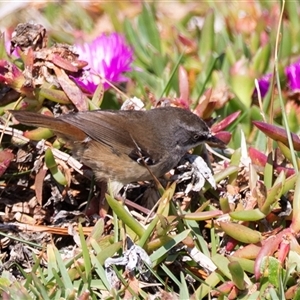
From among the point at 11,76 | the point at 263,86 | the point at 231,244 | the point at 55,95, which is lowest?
the point at 231,244

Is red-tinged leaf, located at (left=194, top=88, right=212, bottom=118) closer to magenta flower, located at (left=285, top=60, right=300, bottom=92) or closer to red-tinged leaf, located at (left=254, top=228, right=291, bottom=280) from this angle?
magenta flower, located at (left=285, top=60, right=300, bottom=92)

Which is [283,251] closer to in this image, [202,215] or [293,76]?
[202,215]

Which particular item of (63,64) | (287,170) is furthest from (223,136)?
(63,64)

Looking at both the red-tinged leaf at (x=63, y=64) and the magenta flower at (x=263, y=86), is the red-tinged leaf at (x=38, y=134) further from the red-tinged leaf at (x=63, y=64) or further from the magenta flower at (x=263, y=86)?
the magenta flower at (x=263, y=86)

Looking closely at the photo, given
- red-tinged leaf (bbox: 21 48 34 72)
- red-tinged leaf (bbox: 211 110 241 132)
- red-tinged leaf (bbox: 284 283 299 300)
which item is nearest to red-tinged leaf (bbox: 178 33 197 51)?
red-tinged leaf (bbox: 211 110 241 132)

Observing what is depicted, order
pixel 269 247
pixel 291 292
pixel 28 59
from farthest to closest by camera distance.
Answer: pixel 28 59, pixel 269 247, pixel 291 292

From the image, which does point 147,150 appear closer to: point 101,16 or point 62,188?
point 62,188
